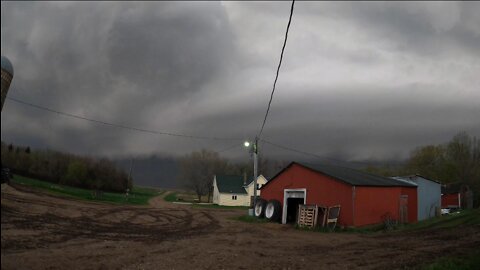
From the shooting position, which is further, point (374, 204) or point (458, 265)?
point (374, 204)

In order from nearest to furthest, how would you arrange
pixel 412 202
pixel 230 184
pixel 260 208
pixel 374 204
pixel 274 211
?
pixel 374 204
pixel 412 202
pixel 274 211
pixel 260 208
pixel 230 184

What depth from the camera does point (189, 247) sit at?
576 inches

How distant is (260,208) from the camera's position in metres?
33.7

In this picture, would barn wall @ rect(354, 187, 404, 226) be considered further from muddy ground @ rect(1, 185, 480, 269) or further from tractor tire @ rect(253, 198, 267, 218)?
tractor tire @ rect(253, 198, 267, 218)

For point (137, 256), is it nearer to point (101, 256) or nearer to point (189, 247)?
point (101, 256)

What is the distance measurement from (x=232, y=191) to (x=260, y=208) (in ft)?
122

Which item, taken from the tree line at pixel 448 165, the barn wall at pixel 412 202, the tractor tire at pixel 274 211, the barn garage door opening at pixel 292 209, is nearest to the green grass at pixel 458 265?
the barn wall at pixel 412 202

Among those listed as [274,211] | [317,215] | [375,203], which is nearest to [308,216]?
[317,215]

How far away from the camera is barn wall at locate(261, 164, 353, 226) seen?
27.2 meters

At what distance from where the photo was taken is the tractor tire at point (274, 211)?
31.7 metres

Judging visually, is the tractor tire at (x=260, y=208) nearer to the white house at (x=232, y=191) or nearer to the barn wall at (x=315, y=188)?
the barn wall at (x=315, y=188)

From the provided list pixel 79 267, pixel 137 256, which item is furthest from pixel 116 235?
pixel 79 267

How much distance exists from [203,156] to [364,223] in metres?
69.6

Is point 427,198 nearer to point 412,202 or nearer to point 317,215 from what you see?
point 412,202
